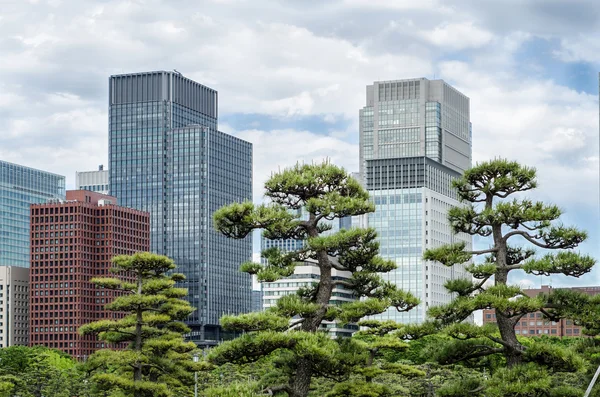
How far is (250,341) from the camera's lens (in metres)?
31.3

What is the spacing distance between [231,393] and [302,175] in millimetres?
7452

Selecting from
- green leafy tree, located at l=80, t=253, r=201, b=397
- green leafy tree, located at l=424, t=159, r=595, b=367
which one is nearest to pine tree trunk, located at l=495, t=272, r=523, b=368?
green leafy tree, located at l=424, t=159, r=595, b=367

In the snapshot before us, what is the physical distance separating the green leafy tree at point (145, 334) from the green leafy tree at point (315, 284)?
2201 centimetres

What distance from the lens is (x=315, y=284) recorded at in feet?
112

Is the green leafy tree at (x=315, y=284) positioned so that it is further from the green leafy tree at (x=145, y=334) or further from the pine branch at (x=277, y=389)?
the green leafy tree at (x=145, y=334)

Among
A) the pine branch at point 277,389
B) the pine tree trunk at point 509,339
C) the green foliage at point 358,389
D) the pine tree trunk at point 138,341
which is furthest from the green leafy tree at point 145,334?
the pine tree trunk at point 509,339

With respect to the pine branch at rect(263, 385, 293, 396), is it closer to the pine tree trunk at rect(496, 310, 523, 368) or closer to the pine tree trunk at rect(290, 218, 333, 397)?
the pine tree trunk at rect(290, 218, 333, 397)

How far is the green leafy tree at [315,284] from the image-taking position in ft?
103

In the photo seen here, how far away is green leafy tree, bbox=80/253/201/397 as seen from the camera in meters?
54.9

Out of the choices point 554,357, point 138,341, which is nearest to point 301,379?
point 554,357

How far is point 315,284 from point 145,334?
2512cm

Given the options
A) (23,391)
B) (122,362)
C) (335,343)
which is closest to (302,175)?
(335,343)

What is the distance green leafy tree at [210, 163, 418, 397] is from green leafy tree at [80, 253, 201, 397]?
72.2 feet

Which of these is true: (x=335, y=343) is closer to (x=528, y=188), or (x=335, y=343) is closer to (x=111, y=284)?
(x=528, y=188)
